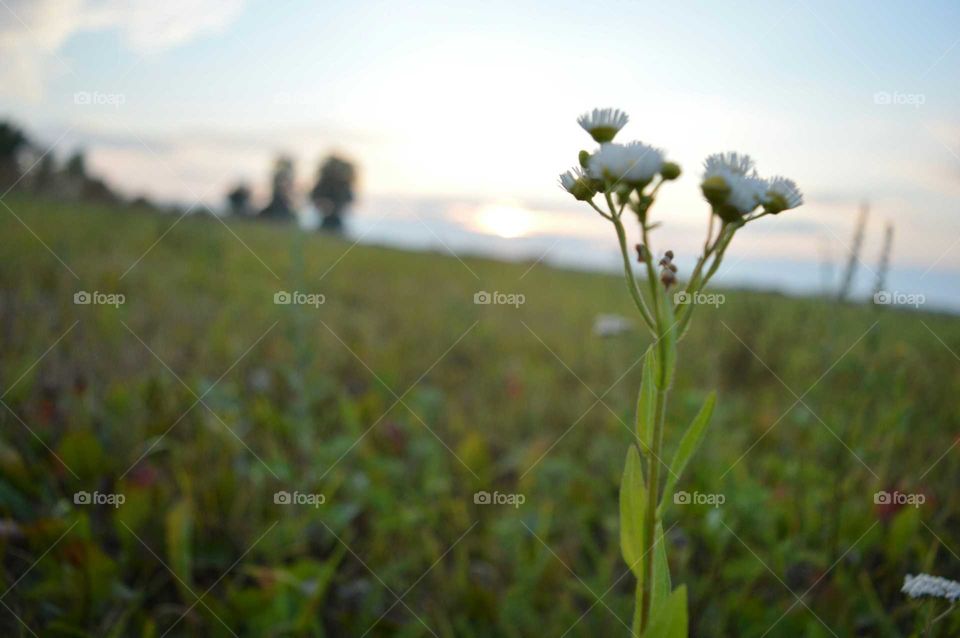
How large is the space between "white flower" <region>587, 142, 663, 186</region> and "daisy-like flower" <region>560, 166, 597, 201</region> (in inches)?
1.3

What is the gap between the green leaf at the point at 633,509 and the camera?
0.92 meters

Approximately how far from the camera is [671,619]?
827 millimetres

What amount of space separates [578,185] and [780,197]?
0.29 meters

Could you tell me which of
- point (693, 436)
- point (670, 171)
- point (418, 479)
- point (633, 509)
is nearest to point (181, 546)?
point (418, 479)

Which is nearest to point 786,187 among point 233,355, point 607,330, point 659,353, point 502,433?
point 659,353

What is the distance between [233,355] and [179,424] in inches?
32.3

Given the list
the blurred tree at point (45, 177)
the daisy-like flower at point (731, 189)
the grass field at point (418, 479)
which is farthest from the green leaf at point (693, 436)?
the blurred tree at point (45, 177)

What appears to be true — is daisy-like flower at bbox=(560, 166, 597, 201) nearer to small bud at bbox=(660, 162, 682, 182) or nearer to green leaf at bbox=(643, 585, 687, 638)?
small bud at bbox=(660, 162, 682, 182)

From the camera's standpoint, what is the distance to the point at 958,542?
1898 mm

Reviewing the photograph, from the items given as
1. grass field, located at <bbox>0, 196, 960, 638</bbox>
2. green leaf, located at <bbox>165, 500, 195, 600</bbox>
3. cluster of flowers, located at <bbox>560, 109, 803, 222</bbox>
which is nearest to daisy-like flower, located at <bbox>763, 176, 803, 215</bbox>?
cluster of flowers, located at <bbox>560, 109, 803, 222</bbox>

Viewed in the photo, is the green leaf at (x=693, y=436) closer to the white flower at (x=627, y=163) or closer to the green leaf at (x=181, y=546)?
the white flower at (x=627, y=163)

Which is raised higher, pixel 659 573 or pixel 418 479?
pixel 659 573

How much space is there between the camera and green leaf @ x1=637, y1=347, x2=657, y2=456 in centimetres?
89

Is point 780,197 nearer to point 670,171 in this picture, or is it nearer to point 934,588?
point 670,171
